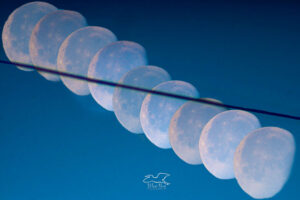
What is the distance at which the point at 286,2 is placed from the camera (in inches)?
61.5

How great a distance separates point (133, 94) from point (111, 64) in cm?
11

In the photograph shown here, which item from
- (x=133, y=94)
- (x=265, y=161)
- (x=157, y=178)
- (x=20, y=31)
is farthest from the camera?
(x=157, y=178)

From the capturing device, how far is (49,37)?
1226mm

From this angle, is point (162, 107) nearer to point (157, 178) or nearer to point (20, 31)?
point (20, 31)

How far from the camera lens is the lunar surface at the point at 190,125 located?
102cm

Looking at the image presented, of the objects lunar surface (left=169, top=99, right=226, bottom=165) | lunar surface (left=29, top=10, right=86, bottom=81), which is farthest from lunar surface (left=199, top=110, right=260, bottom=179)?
lunar surface (left=29, top=10, right=86, bottom=81)

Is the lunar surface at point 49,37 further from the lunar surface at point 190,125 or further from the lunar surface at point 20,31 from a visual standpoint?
the lunar surface at point 190,125

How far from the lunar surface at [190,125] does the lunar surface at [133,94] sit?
0.15 metres

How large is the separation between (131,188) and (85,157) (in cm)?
26

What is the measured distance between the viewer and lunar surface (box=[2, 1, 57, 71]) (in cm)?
130

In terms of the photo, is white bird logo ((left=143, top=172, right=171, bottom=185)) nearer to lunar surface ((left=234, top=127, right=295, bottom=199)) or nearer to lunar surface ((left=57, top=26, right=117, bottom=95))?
lunar surface ((left=57, top=26, right=117, bottom=95))

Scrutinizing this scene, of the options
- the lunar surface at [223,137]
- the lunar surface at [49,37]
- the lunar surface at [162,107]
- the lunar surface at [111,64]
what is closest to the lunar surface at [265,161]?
the lunar surface at [223,137]

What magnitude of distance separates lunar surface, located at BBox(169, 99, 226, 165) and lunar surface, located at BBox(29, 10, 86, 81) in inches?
17.7

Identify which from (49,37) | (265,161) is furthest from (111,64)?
(265,161)
